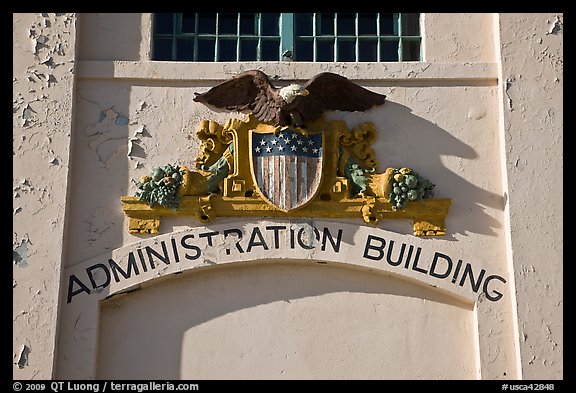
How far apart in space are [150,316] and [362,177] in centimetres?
259

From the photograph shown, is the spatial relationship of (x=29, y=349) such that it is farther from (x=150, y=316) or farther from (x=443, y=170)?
(x=443, y=170)

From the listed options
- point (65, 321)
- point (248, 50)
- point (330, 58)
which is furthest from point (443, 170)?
point (65, 321)

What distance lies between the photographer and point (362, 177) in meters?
11.1

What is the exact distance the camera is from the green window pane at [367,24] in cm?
1198

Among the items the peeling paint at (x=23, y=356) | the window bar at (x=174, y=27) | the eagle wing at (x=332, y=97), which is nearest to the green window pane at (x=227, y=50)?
the window bar at (x=174, y=27)

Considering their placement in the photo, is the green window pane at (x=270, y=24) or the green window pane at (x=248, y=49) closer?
the green window pane at (x=248, y=49)

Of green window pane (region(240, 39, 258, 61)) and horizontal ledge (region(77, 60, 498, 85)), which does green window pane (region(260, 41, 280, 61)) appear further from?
horizontal ledge (region(77, 60, 498, 85))

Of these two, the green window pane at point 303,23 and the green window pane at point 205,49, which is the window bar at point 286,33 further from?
the green window pane at point 205,49

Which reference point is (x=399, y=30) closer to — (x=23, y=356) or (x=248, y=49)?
(x=248, y=49)

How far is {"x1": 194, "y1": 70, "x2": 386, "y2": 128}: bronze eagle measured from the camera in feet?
36.3

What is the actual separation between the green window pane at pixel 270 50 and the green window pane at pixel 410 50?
1.40m

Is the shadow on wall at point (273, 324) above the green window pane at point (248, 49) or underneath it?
underneath

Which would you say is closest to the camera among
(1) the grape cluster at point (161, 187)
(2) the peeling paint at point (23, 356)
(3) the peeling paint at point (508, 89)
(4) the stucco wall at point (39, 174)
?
(2) the peeling paint at point (23, 356)

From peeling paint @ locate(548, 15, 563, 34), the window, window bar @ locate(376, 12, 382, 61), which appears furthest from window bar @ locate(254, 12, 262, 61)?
peeling paint @ locate(548, 15, 563, 34)
